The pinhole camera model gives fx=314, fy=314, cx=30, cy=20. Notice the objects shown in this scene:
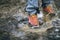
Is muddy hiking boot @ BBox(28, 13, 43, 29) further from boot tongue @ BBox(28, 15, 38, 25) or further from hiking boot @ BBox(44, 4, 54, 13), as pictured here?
hiking boot @ BBox(44, 4, 54, 13)

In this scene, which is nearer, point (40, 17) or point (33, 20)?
point (33, 20)

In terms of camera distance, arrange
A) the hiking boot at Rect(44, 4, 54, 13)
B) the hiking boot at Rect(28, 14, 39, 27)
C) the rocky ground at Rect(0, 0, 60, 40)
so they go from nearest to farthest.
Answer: the rocky ground at Rect(0, 0, 60, 40) → the hiking boot at Rect(28, 14, 39, 27) → the hiking boot at Rect(44, 4, 54, 13)

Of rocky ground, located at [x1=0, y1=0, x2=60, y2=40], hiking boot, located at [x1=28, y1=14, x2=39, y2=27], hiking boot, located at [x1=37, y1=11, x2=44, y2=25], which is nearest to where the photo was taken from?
rocky ground, located at [x1=0, y1=0, x2=60, y2=40]

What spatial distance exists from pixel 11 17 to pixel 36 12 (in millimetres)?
395

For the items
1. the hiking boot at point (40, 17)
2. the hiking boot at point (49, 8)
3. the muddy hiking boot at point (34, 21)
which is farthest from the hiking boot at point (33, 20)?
the hiking boot at point (49, 8)

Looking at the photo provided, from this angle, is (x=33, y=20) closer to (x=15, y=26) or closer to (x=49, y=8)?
(x=15, y=26)

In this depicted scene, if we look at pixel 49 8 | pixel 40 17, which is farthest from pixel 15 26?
pixel 49 8

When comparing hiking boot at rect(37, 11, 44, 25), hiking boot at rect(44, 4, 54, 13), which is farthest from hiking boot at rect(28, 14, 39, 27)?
hiking boot at rect(44, 4, 54, 13)

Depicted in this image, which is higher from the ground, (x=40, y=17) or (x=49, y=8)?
(x=49, y=8)

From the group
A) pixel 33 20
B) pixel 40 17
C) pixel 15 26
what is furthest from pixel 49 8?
pixel 15 26

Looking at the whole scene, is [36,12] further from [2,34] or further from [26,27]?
[2,34]

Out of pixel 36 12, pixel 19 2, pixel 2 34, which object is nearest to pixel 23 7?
pixel 19 2

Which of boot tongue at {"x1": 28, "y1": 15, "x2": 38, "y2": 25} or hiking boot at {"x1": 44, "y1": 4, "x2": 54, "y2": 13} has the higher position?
hiking boot at {"x1": 44, "y1": 4, "x2": 54, "y2": 13}

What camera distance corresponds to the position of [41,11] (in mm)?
4500
